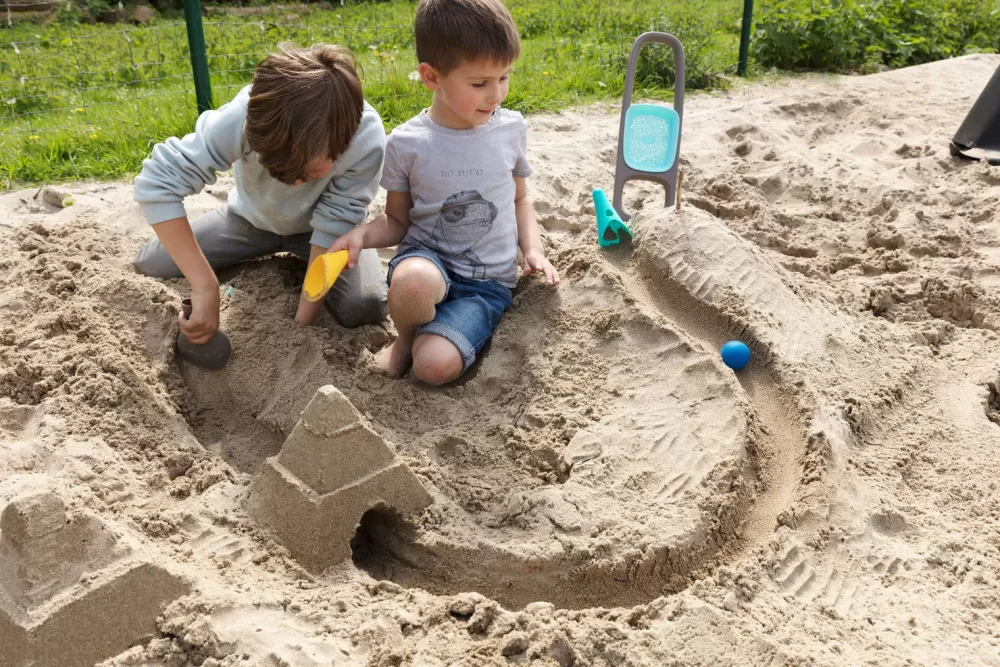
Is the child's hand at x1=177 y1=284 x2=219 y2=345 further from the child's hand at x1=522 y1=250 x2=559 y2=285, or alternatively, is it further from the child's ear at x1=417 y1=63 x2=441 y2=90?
the child's hand at x1=522 y1=250 x2=559 y2=285

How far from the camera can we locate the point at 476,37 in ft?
8.05

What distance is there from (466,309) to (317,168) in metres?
0.55

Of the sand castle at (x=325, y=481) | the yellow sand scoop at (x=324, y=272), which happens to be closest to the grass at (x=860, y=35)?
the yellow sand scoop at (x=324, y=272)

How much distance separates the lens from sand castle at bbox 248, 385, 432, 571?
1971mm

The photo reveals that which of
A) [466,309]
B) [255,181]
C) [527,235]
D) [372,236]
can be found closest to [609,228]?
[527,235]

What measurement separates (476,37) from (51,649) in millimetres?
1709

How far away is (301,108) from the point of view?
233 cm

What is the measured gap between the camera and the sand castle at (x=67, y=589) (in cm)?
167

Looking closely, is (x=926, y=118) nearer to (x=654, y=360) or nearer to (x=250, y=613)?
(x=654, y=360)

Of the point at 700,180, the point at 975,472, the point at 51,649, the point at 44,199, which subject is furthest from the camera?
the point at 700,180

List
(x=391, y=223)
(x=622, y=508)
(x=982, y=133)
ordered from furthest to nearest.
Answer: (x=982, y=133) < (x=391, y=223) < (x=622, y=508)

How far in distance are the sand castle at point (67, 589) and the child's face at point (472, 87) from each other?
56.1 inches

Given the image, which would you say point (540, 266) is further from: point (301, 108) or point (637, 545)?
point (637, 545)

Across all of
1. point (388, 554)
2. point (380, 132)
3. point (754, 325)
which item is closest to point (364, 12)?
point (380, 132)
